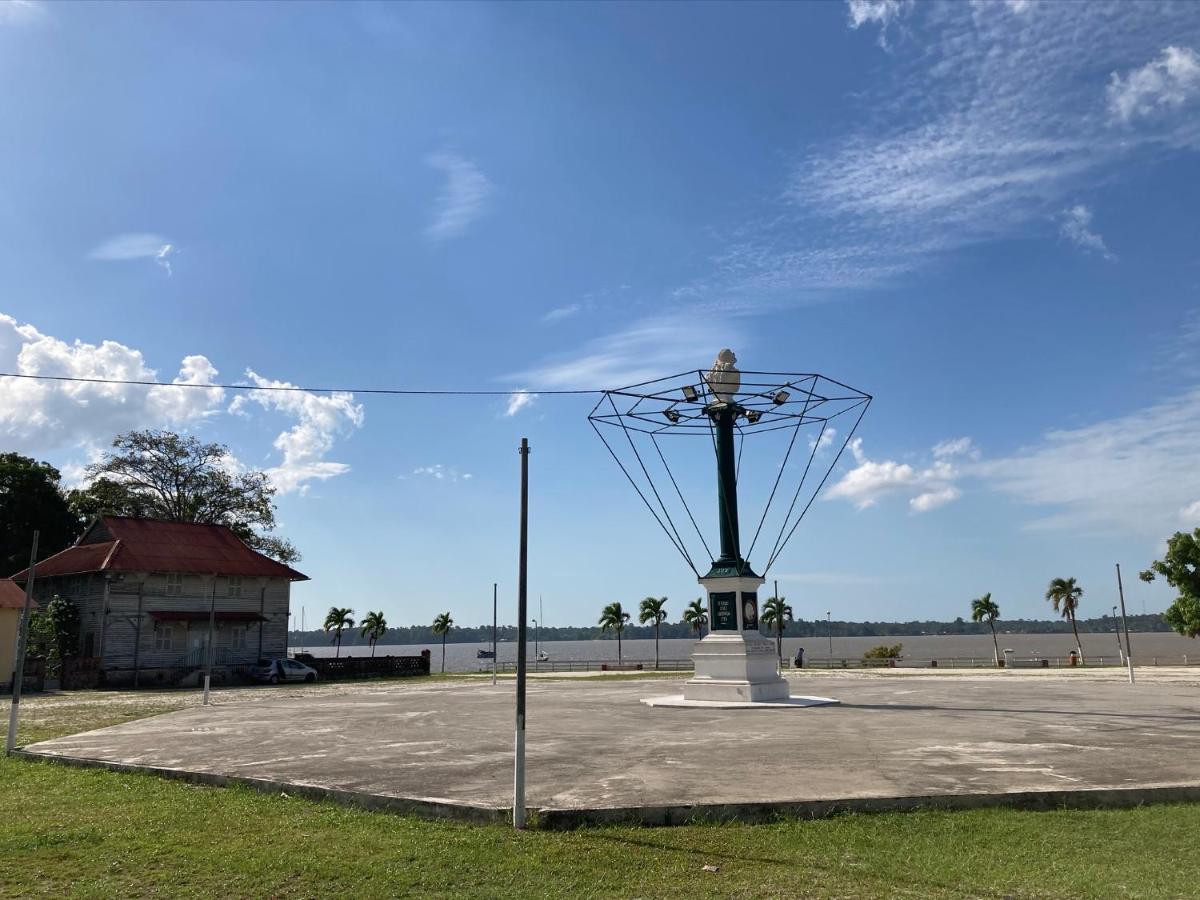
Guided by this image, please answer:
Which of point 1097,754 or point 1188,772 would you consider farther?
point 1097,754

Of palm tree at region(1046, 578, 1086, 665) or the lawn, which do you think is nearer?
the lawn

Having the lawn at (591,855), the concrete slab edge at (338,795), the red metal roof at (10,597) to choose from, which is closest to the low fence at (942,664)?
the red metal roof at (10,597)

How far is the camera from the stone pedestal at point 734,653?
25.8 m

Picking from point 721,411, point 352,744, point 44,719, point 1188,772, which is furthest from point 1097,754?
point 44,719

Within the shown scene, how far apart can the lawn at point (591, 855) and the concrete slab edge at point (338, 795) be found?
290mm

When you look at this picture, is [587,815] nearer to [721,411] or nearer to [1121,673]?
[721,411]

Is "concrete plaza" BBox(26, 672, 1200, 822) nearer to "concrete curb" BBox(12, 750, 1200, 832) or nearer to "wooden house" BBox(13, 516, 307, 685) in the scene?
"concrete curb" BBox(12, 750, 1200, 832)

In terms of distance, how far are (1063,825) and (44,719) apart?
25545 millimetres

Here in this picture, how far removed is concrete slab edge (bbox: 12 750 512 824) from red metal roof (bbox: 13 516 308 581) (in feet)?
102

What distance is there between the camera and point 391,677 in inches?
2032

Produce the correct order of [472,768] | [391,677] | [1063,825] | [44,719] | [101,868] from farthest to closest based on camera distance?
[391,677]
[44,719]
[472,768]
[1063,825]
[101,868]

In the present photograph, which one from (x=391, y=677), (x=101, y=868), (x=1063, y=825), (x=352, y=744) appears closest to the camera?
(x=101, y=868)

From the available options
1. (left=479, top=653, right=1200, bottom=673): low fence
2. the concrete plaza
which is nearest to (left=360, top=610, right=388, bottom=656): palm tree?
(left=479, top=653, right=1200, bottom=673): low fence

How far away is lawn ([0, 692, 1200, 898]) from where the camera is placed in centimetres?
784
